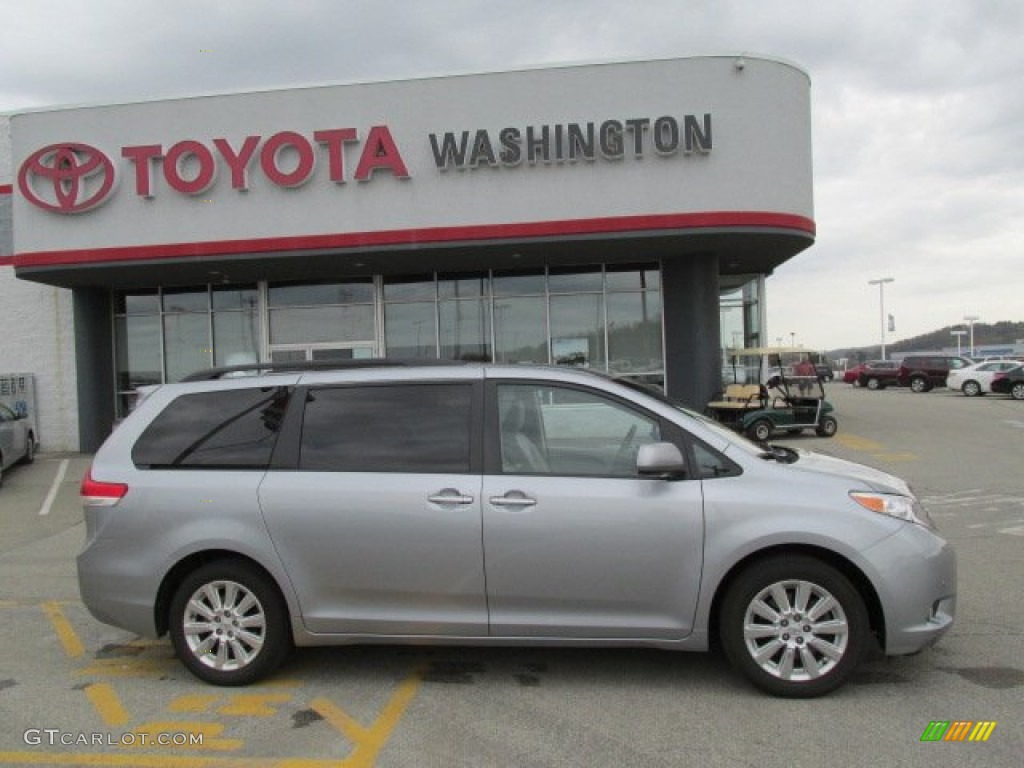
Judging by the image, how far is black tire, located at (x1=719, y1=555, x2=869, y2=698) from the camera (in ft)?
13.2

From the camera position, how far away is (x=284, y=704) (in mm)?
4199

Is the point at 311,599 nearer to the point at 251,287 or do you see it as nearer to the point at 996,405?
the point at 251,287

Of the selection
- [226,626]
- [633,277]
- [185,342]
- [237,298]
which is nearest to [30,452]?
[185,342]

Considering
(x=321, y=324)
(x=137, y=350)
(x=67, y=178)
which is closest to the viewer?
(x=67, y=178)

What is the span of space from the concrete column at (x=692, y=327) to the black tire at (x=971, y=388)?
1879 cm

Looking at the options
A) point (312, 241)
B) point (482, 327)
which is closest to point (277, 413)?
point (312, 241)

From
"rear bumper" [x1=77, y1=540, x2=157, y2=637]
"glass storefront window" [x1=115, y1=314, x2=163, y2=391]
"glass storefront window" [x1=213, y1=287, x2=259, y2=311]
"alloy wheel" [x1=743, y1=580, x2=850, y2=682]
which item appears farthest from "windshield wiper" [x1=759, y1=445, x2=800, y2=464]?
"glass storefront window" [x1=115, y1=314, x2=163, y2=391]

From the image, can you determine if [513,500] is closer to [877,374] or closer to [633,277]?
[633,277]

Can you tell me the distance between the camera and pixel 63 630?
5613 mm

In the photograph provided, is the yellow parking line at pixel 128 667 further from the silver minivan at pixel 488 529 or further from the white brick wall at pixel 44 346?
the white brick wall at pixel 44 346

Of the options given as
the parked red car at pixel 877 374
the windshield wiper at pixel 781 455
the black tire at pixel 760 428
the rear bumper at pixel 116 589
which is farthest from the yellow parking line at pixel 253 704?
the parked red car at pixel 877 374

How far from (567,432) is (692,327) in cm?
1211

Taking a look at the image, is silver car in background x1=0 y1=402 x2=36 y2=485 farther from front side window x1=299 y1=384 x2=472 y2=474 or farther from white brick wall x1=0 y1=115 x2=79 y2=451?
front side window x1=299 y1=384 x2=472 y2=474

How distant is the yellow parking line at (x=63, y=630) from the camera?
17.0ft
